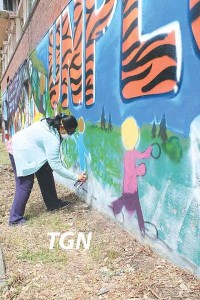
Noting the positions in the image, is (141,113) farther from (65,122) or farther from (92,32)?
(92,32)

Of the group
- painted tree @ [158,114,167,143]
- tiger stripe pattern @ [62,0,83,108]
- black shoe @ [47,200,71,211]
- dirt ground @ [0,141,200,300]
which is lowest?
black shoe @ [47,200,71,211]

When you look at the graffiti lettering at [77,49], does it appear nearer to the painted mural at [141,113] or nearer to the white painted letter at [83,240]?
the painted mural at [141,113]

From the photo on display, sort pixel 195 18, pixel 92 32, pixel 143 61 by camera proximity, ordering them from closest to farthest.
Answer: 1. pixel 195 18
2. pixel 143 61
3. pixel 92 32

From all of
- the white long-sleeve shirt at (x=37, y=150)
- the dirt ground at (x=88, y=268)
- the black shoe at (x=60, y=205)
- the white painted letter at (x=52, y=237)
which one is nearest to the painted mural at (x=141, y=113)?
the dirt ground at (x=88, y=268)

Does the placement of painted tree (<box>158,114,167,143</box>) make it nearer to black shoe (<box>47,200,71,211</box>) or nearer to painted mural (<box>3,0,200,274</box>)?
painted mural (<box>3,0,200,274</box>)

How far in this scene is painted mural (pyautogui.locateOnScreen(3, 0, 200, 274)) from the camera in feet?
10.3

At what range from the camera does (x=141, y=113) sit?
3.87 m

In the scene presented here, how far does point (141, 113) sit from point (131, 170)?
2.14ft

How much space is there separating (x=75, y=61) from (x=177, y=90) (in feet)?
10.2

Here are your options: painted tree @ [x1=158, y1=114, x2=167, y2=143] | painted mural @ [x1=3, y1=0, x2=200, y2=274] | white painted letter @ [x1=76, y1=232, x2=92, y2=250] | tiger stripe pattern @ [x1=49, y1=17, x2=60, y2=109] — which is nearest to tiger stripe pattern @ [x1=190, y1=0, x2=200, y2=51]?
painted mural @ [x1=3, y1=0, x2=200, y2=274]

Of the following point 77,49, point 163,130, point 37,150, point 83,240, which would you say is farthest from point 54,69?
point 163,130

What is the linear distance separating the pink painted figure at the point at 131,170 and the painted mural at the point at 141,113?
0.03 ft

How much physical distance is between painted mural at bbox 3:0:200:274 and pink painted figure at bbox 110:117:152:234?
→ 0.01 m

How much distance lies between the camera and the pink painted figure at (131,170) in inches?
156
